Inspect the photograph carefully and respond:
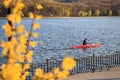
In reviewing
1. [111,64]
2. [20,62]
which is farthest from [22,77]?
[111,64]

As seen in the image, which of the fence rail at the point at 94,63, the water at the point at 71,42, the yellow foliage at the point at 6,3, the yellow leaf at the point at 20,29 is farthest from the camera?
the water at the point at 71,42

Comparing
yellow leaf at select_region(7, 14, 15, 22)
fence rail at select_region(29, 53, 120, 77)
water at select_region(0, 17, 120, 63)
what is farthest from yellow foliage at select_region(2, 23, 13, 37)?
water at select_region(0, 17, 120, 63)

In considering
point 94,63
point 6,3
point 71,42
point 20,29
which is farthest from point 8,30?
point 71,42

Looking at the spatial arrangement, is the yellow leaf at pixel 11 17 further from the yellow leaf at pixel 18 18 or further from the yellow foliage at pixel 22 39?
the yellow foliage at pixel 22 39

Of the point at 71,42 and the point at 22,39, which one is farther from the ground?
the point at 22,39

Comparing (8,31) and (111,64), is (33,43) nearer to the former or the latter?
(8,31)

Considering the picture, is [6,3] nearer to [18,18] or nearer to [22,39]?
[18,18]

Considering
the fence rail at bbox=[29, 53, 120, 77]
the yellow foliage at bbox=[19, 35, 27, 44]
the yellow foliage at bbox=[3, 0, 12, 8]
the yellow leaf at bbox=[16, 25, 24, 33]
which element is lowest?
the fence rail at bbox=[29, 53, 120, 77]

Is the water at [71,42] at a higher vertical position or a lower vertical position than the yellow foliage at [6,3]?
lower

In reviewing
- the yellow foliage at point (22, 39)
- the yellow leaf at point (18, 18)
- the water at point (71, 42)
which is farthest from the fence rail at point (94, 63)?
the yellow leaf at point (18, 18)

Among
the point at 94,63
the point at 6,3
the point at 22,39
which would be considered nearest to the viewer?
the point at 6,3

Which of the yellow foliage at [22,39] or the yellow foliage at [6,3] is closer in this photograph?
the yellow foliage at [6,3]

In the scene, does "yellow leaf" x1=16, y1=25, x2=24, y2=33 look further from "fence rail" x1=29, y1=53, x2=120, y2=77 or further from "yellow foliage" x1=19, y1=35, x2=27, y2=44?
"fence rail" x1=29, y1=53, x2=120, y2=77

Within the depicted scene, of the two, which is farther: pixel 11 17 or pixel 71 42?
pixel 71 42
